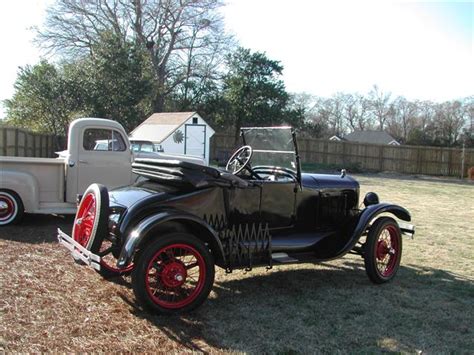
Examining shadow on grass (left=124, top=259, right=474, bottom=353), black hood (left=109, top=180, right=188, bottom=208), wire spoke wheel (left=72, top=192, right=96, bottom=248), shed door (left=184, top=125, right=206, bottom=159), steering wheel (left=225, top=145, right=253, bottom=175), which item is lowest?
shadow on grass (left=124, top=259, right=474, bottom=353)

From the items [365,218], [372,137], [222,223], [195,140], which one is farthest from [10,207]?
[372,137]

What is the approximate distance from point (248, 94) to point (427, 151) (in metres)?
13.7

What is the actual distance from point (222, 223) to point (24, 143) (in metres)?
15.6

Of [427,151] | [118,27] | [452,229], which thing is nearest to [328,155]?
[427,151]

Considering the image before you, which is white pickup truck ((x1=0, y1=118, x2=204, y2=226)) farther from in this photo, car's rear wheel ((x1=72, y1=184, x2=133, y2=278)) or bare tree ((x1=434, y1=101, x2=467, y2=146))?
bare tree ((x1=434, y1=101, x2=467, y2=146))

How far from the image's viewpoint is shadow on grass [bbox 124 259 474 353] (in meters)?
3.72

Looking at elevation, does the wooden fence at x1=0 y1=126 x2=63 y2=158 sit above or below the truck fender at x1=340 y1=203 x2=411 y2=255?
above

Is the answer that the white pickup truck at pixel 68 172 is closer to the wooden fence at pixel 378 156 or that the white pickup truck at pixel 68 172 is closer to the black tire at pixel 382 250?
the black tire at pixel 382 250

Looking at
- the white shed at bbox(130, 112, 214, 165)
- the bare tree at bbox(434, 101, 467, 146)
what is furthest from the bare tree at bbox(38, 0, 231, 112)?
the bare tree at bbox(434, 101, 467, 146)

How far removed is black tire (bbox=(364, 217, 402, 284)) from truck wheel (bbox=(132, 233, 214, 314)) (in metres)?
2.06

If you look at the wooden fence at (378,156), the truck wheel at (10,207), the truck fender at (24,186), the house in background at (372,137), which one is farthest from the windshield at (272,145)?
the house in background at (372,137)

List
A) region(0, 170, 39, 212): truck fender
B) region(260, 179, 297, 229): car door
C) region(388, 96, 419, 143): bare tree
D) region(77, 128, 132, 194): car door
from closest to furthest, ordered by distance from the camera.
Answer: region(260, 179, 297, 229): car door
region(0, 170, 39, 212): truck fender
region(77, 128, 132, 194): car door
region(388, 96, 419, 143): bare tree

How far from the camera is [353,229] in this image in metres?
5.52

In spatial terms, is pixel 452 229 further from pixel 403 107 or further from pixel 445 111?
pixel 403 107
